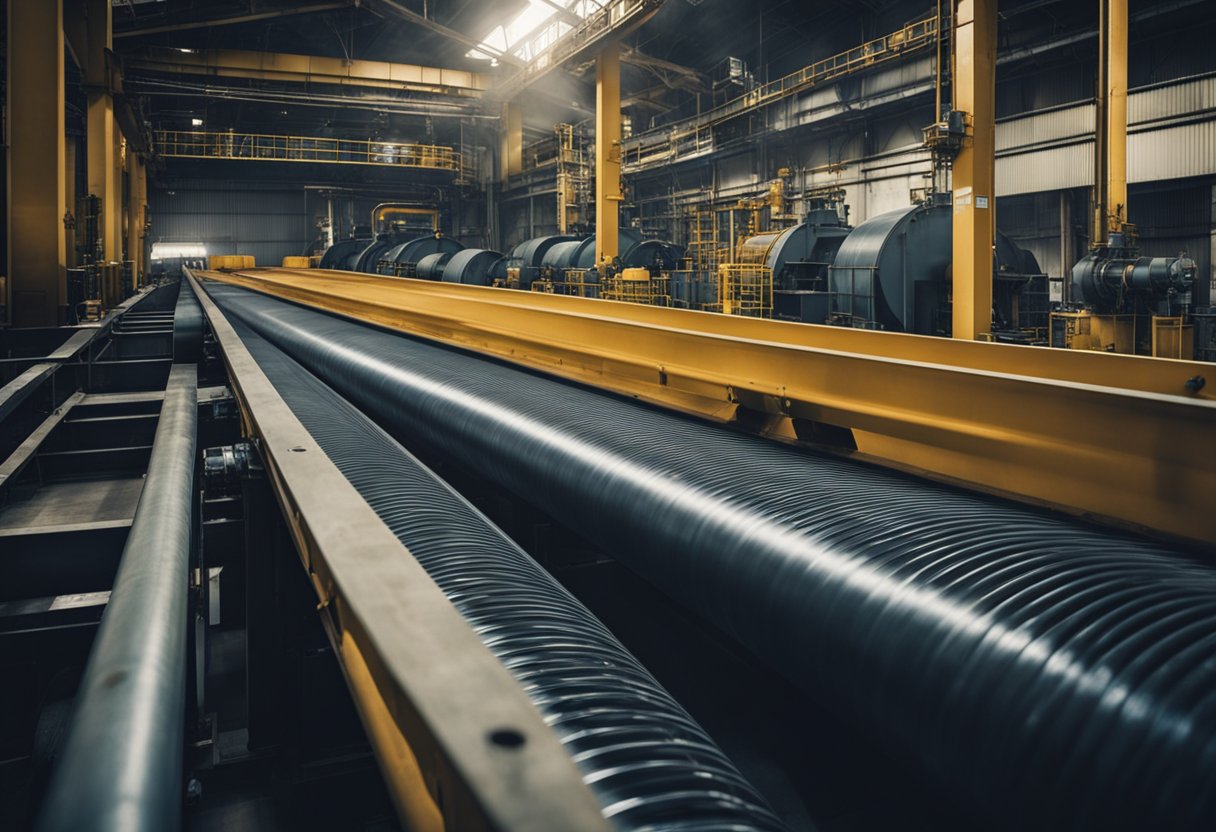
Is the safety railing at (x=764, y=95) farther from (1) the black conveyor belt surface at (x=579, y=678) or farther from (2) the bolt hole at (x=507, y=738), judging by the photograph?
(2) the bolt hole at (x=507, y=738)

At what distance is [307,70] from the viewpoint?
21.2 m

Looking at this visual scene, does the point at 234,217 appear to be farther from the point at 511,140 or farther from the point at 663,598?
the point at 663,598

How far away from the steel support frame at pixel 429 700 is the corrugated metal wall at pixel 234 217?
28.0 meters

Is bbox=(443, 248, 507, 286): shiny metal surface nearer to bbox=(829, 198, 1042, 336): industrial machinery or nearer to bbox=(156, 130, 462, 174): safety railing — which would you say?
bbox=(156, 130, 462, 174): safety railing

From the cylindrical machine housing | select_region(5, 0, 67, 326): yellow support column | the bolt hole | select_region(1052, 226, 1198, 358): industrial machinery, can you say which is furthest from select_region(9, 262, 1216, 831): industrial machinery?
select_region(1052, 226, 1198, 358): industrial machinery

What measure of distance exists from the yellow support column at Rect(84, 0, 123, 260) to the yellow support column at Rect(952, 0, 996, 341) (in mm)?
9936

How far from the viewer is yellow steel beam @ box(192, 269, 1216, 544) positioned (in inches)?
61.9

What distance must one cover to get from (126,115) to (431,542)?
1649 cm

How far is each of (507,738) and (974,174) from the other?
29.6 feet

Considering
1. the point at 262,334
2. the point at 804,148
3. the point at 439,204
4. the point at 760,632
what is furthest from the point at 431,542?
the point at 439,204

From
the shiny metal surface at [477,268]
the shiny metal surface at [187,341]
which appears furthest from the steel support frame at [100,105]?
the shiny metal surface at [477,268]

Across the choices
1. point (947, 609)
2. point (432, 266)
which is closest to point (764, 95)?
point (432, 266)

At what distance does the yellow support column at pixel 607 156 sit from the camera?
15.0m

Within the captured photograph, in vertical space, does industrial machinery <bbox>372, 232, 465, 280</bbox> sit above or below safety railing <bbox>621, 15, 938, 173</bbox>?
below
